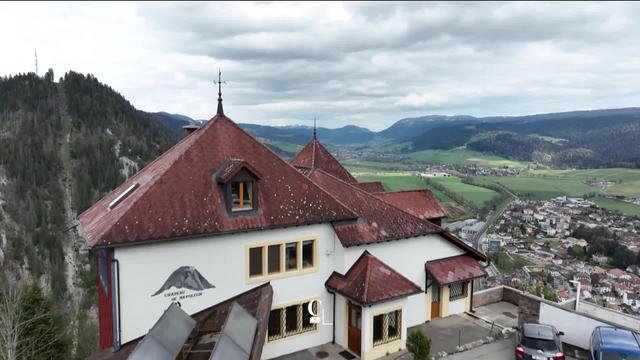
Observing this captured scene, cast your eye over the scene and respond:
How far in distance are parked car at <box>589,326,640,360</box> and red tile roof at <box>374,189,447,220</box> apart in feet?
31.5

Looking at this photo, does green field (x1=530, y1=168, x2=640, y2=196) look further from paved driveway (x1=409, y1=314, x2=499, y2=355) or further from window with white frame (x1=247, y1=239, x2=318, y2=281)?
window with white frame (x1=247, y1=239, x2=318, y2=281)

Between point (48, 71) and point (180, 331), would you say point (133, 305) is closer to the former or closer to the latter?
point (180, 331)

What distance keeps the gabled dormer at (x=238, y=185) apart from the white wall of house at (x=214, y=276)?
3.35ft

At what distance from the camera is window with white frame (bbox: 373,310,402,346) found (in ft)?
55.6

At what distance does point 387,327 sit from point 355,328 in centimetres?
128

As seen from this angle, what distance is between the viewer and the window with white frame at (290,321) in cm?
1681

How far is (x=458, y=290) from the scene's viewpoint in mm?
21297

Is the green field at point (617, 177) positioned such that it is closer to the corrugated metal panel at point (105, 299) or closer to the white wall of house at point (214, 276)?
the white wall of house at point (214, 276)

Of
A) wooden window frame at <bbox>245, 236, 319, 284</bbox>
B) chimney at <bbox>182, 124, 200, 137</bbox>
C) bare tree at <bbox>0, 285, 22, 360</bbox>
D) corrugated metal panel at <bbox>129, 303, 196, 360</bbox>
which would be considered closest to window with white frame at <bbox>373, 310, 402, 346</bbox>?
wooden window frame at <bbox>245, 236, 319, 284</bbox>

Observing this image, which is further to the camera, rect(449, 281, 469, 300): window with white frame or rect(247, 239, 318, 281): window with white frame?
rect(449, 281, 469, 300): window with white frame

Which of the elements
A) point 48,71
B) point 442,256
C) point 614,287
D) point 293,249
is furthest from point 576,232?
point 48,71

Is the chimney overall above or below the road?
above

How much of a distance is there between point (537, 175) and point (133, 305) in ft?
674

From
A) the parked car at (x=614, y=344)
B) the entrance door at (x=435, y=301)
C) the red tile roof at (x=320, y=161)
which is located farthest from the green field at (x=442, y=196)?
the parked car at (x=614, y=344)
